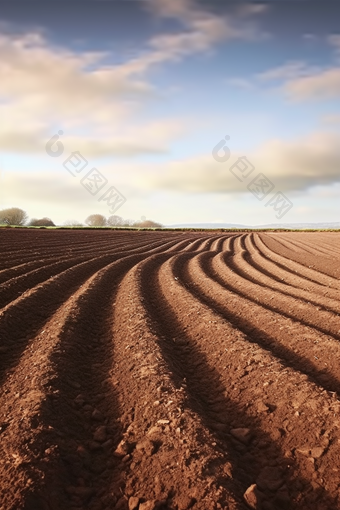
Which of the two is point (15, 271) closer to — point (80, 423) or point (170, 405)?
point (80, 423)

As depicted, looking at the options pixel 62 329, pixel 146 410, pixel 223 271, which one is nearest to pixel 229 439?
pixel 146 410

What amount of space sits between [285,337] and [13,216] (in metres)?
83.9

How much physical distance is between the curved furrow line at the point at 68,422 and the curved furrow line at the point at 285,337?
7.18 feet

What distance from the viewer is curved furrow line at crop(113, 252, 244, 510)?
2352mm

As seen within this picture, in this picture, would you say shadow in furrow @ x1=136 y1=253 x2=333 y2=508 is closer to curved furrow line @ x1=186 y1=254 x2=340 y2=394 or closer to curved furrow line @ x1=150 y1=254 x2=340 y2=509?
curved furrow line @ x1=150 y1=254 x2=340 y2=509

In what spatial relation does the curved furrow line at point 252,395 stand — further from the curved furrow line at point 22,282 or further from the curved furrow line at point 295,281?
the curved furrow line at point 22,282

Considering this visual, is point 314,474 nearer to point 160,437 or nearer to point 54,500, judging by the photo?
point 160,437

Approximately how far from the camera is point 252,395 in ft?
12.0

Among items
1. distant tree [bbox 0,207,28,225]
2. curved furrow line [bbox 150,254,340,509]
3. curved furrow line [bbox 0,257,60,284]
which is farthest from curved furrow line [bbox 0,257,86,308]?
distant tree [bbox 0,207,28,225]

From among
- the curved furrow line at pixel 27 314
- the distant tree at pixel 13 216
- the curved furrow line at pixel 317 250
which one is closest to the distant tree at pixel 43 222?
the distant tree at pixel 13 216

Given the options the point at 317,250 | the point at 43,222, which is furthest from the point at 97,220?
the point at 317,250

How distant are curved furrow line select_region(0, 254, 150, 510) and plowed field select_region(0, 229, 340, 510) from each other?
0.04ft

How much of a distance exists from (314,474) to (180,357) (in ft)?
7.97

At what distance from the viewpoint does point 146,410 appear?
3.37 meters
